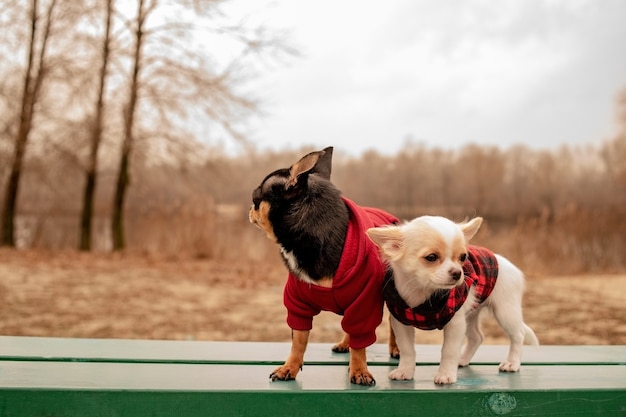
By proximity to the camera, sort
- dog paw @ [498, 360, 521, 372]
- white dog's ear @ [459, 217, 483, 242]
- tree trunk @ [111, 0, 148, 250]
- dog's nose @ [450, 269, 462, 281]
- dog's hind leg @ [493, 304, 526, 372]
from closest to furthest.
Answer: dog's nose @ [450, 269, 462, 281]
white dog's ear @ [459, 217, 483, 242]
dog's hind leg @ [493, 304, 526, 372]
dog paw @ [498, 360, 521, 372]
tree trunk @ [111, 0, 148, 250]

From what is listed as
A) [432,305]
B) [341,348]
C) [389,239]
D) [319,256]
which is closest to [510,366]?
[432,305]

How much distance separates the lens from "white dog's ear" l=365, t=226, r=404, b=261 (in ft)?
6.34

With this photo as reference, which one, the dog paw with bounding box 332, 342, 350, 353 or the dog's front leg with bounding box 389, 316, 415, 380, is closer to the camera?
the dog's front leg with bounding box 389, 316, 415, 380

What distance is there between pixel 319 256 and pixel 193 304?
19.1ft

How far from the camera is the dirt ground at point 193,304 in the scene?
6117 mm

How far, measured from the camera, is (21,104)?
40.6 ft

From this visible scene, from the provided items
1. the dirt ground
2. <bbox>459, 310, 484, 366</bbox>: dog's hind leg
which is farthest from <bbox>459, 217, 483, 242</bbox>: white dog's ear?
the dirt ground

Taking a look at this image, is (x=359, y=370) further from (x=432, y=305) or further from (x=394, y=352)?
(x=394, y=352)

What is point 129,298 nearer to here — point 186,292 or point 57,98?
point 186,292

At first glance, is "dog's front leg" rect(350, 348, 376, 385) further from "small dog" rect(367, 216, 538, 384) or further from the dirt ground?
the dirt ground

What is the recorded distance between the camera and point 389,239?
195 cm

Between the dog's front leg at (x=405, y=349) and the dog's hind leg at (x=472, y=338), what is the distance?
35cm

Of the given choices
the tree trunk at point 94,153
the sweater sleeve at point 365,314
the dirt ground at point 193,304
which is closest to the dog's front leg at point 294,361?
the sweater sleeve at point 365,314

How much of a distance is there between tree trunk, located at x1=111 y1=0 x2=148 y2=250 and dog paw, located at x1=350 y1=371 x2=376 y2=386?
11.2 m
